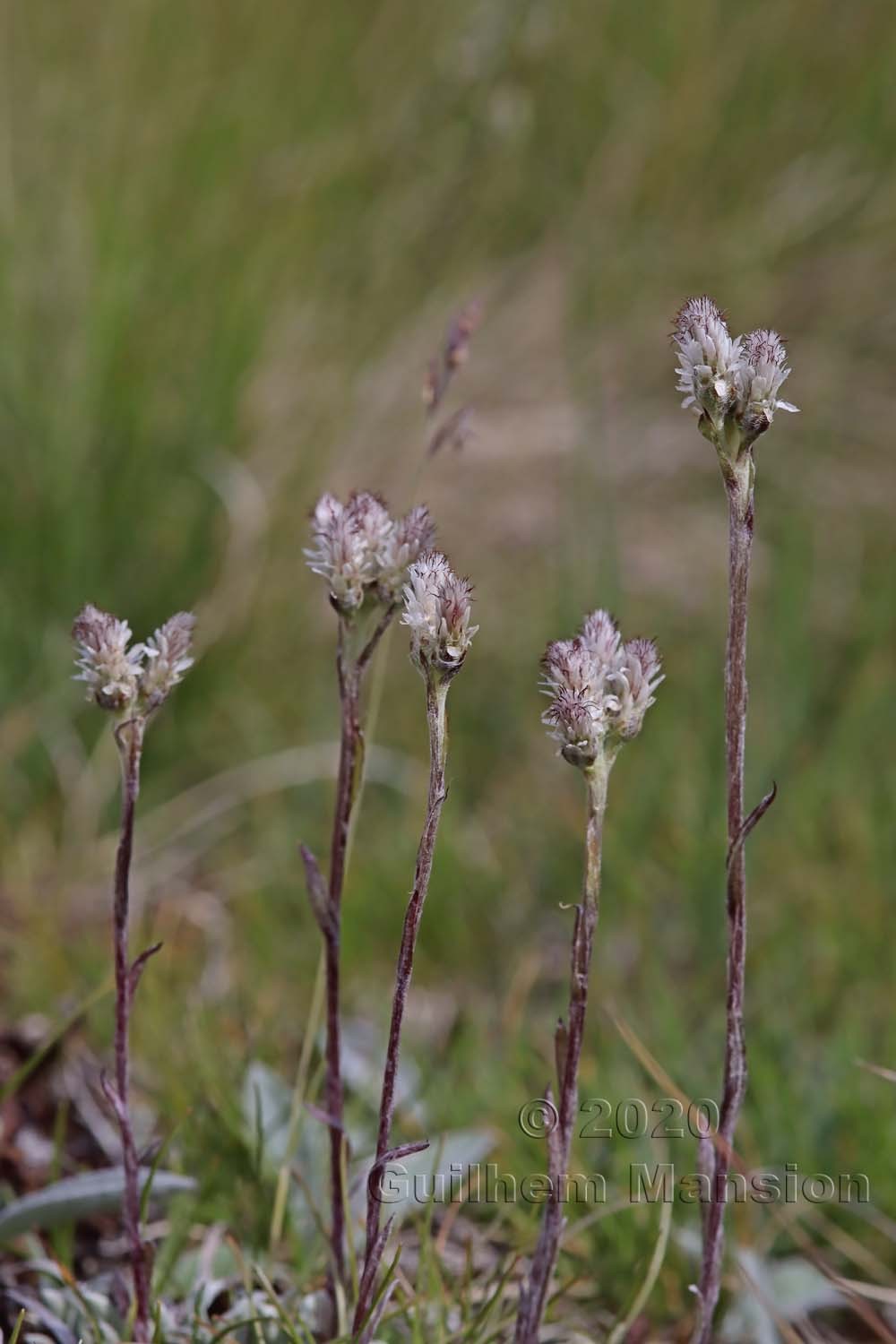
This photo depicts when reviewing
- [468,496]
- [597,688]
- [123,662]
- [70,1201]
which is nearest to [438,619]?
[597,688]

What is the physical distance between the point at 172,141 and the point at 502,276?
1.08 meters

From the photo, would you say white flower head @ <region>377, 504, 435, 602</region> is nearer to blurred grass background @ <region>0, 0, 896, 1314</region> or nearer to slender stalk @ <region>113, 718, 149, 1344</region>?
slender stalk @ <region>113, 718, 149, 1344</region>

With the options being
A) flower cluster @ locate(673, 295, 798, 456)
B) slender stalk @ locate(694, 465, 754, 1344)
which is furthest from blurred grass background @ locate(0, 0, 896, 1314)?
flower cluster @ locate(673, 295, 798, 456)

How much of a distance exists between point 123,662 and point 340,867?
0.80 feet

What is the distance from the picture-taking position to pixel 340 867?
3.39 ft

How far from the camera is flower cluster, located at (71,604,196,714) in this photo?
89 cm

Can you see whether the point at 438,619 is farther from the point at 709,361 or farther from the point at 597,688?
the point at 709,361

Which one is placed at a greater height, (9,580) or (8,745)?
(9,580)

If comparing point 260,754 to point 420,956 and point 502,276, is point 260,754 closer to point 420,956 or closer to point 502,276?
point 420,956

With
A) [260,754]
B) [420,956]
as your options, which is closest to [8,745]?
[260,754]

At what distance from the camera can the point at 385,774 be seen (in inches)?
99.8

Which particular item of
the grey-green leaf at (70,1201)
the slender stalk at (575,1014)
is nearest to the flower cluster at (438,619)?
the slender stalk at (575,1014)

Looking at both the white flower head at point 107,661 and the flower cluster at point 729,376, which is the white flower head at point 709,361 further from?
the white flower head at point 107,661

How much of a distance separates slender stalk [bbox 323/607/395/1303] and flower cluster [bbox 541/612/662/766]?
0.15m
